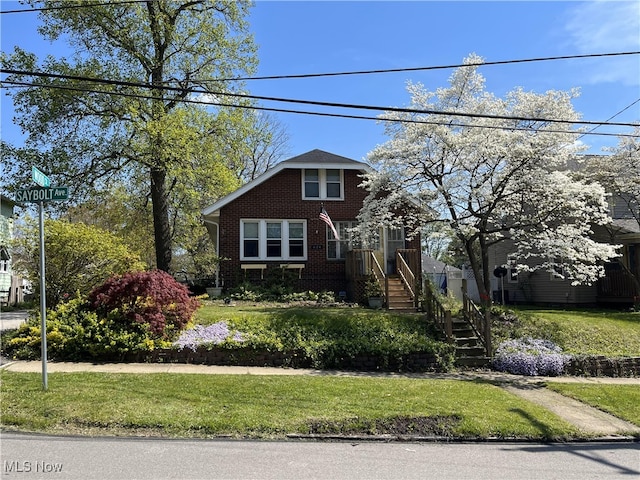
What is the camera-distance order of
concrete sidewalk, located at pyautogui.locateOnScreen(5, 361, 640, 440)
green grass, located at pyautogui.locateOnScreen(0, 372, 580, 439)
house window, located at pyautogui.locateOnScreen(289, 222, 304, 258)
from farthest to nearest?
house window, located at pyautogui.locateOnScreen(289, 222, 304, 258)
concrete sidewalk, located at pyautogui.locateOnScreen(5, 361, 640, 440)
green grass, located at pyautogui.locateOnScreen(0, 372, 580, 439)

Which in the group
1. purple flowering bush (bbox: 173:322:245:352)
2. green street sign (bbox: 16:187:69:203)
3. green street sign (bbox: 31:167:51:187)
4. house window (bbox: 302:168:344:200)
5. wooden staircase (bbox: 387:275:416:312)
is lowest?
purple flowering bush (bbox: 173:322:245:352)

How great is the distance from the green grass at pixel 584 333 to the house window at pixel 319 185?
29.5 ft

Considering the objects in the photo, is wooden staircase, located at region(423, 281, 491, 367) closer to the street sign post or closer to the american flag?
the american flag

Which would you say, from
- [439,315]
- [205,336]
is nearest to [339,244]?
[439,315]

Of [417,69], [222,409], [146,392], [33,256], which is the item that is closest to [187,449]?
[222,409]

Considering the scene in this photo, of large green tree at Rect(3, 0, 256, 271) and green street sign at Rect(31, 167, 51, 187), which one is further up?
large green tree at Rect(3, 0, 256, 271)

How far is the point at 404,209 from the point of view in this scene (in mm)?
17438

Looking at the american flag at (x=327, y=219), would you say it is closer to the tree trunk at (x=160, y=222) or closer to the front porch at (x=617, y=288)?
the tree trunk at (x=160, y=222)

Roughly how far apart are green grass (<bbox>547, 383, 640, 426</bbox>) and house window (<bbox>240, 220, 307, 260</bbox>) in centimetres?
1195

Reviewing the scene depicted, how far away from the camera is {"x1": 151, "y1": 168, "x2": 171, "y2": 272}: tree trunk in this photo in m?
22.1

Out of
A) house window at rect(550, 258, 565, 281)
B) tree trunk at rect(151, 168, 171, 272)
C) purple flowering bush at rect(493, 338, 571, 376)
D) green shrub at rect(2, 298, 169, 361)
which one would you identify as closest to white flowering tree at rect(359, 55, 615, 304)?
house window at rect(550, 258, 565, 281)

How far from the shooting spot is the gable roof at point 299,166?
2055 cm

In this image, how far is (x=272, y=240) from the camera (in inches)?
829

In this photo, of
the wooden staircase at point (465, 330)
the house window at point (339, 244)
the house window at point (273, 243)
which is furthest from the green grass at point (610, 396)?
the house window at point (273, 243)
